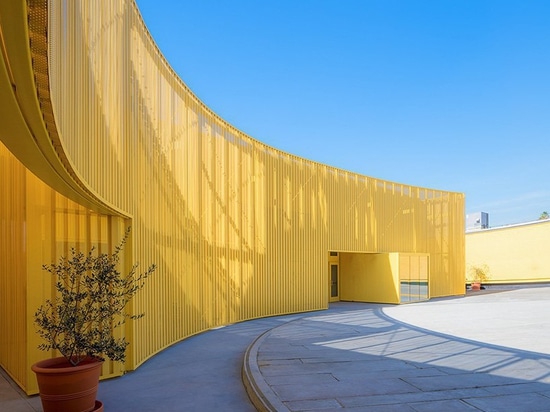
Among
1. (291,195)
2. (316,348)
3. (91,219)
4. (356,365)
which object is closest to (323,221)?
(291,195)

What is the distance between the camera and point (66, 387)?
503cm

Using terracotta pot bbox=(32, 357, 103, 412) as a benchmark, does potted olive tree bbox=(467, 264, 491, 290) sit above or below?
below

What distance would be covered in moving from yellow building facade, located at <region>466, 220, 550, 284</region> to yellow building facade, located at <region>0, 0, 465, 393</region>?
72.4ft

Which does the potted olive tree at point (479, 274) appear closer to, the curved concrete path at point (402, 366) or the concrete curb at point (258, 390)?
the curved concrete path at point (402, 366)

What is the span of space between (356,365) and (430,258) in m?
18.1

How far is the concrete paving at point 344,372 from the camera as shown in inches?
234

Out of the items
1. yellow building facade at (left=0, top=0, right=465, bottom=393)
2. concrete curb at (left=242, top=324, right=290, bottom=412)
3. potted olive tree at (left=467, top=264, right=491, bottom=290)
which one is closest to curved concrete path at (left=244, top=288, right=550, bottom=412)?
concrete curb at (left=242, top=324, right=290, bottom=412)

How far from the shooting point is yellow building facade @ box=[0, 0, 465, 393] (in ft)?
13.8

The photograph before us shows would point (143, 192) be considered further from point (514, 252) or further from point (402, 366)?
point (514, 252)

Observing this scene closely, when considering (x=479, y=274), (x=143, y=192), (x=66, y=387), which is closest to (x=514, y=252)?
(x=479, y=274)

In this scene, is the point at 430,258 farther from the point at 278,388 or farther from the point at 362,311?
the point at 278,388

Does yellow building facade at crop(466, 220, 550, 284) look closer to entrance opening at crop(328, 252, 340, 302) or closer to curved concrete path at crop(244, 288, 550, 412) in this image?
entrance opening at crop(328, 252, 340, 302)

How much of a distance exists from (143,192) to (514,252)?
37.7m

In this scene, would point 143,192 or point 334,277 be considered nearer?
point 143,192
